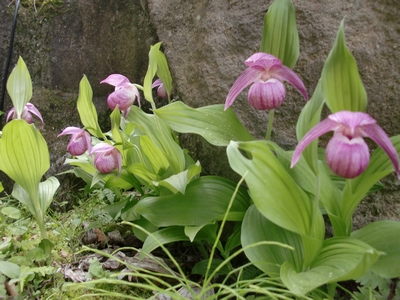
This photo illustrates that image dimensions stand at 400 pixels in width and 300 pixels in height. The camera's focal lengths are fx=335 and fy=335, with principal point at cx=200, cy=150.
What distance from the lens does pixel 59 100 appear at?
2734 millimetres

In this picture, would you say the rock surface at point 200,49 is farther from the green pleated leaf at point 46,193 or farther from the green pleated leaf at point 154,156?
the green pleated leaf at point 46,193

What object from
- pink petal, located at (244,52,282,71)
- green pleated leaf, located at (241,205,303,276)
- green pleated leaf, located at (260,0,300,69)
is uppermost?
green pleated leaf, located at (260,0,300,69)

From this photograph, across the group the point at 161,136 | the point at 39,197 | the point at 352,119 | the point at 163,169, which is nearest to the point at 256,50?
the point at 161,136

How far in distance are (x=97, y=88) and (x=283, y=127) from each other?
5.95ft

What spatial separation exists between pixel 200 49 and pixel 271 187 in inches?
37.9

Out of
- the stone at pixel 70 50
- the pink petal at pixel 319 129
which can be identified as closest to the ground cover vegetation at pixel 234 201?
the pink petal at pixel 319 129

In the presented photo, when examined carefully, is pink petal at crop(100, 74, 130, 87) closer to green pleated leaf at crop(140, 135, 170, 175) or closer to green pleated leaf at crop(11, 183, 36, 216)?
green pleated leaf at crop(140, 135, 170, 175)

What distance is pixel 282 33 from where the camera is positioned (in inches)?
46.7

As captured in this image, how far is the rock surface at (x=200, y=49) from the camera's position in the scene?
1.30m

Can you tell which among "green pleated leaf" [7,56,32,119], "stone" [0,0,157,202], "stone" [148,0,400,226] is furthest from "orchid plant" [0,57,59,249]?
"stone" [0,0,157,202]

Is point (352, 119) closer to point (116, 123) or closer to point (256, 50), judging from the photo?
point (256, 50)

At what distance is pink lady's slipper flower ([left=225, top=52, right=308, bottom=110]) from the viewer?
3.65 ft

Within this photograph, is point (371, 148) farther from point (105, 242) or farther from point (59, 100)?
point (59, 100)

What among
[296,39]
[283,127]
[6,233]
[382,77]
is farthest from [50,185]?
[382,77]
